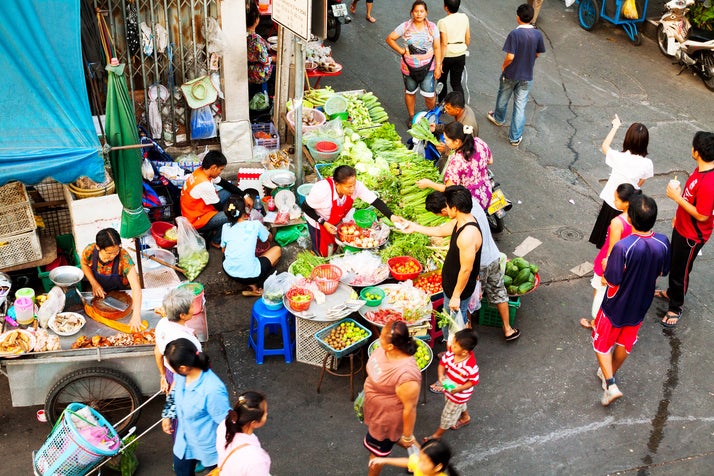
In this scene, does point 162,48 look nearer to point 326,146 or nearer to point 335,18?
point 326,146

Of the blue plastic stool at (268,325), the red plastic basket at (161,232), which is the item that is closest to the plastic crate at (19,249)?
the red plastic basket at (161,232)

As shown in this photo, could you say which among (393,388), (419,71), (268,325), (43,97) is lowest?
(268,325)

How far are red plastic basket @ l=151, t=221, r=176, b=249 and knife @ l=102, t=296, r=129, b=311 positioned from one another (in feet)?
4.88

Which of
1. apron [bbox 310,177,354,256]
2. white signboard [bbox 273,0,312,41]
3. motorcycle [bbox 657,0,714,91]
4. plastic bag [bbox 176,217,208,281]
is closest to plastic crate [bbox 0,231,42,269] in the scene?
plastic bag [bbox 176,217,208,281]

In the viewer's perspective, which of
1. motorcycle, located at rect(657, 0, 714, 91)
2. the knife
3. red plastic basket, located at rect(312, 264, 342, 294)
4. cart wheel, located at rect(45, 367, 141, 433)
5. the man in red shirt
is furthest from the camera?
motorcycle, located at rect(657, 0, 714, 91)

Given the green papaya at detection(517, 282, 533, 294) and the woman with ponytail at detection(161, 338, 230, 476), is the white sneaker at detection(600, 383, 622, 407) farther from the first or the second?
the woman with ponytail at detection(161, 338, 230, 476)

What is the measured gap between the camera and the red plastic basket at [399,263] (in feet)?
23.2

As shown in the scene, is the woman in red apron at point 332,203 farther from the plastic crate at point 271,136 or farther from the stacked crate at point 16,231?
the stacked crate at point 16,231

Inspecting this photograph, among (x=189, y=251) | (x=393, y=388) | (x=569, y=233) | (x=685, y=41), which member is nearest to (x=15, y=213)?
(x=189, y=251)

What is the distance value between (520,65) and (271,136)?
3.49 metres

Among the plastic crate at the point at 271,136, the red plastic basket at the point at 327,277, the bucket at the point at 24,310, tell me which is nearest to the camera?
the bucket at the point at 24,310

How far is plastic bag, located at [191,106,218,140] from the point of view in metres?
9.13

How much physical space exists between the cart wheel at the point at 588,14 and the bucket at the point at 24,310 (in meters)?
11.5

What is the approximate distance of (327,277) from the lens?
274 inches
